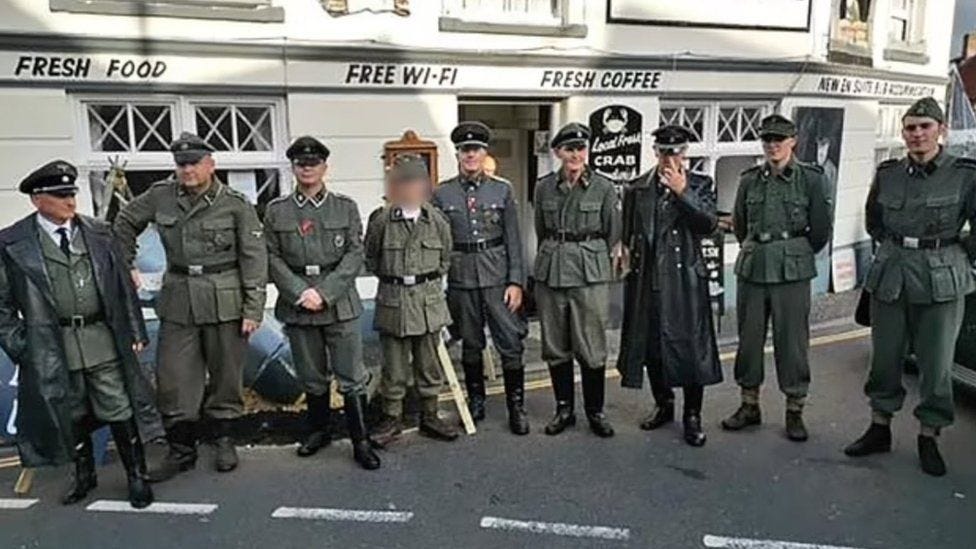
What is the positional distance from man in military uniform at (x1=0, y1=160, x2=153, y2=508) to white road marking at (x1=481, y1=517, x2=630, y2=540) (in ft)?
5.98

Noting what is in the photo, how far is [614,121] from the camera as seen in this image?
24.7 feet

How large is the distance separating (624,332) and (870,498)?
1.62m

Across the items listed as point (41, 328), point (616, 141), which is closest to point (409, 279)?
point (41, 328)

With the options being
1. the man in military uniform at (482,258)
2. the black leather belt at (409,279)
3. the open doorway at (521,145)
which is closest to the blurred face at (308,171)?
the black leather belt at (409,279)

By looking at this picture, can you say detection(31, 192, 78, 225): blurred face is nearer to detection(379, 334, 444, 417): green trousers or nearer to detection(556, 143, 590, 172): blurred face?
detection(379, 334, 444, 417): green trousers

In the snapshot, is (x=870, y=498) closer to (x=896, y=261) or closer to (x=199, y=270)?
(x=896, y=261)

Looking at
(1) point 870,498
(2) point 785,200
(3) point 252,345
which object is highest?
(2) point 785,200

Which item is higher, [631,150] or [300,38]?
[300,38]

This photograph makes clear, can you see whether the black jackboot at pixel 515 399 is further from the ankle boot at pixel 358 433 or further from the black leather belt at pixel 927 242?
the black leather belt at pixel 927 242

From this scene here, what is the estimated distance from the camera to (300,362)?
14.6 ft

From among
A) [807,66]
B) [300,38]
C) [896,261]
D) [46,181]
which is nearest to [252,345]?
[46,181]

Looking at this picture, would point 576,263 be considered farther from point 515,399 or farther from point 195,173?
point 195,173

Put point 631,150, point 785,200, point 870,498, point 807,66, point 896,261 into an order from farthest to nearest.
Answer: point 807,66
point 631,150
point 785,200
point 896,261
point 870,498

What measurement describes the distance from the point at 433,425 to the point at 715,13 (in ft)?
18.0
